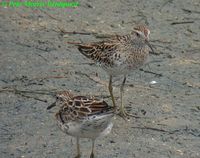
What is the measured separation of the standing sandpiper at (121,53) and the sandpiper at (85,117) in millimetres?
1337

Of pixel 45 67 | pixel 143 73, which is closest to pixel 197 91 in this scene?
pixel 143 73

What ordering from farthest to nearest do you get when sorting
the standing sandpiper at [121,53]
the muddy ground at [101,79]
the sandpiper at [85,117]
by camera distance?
the standing sandpiper at [121,53] → the muddy ground at [101,79] → the sandpiper at [85,117]

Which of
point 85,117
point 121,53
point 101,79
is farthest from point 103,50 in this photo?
point 85,117

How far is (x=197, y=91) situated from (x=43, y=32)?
2936 millimetres

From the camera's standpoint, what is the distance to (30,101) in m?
8.73

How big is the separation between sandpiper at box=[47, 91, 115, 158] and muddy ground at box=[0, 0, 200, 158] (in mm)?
706

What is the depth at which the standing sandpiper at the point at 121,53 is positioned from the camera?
8.29 m

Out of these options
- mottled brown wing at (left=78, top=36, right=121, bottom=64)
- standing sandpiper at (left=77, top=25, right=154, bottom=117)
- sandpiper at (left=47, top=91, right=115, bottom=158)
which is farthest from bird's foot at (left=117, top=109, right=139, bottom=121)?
sandpiper at (left=47, top=91, right=115, bottom=158)

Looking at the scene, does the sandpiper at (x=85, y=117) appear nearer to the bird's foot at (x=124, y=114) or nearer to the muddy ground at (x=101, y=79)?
the muddy ground at (x=101, y=79)

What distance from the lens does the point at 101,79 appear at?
9445 millimetres

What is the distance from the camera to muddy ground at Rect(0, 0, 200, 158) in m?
7.78

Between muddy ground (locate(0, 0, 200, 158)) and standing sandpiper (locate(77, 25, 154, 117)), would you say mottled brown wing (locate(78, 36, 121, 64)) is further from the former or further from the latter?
muddy ground (locate(0, 0, 200, 158))

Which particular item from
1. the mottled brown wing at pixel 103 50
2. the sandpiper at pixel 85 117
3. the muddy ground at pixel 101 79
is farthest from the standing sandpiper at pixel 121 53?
the sandpiper at pixel 85 117

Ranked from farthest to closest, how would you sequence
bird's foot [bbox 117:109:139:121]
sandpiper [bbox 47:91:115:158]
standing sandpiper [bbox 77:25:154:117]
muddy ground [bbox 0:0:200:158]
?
bird's foot [bbox 117:109:139:121] < standing sandpiper [bbox 77:25:154:117] < muddy ground [bbox 0:0:200:158] < sandpiper [bbox 47:91:115:158]
